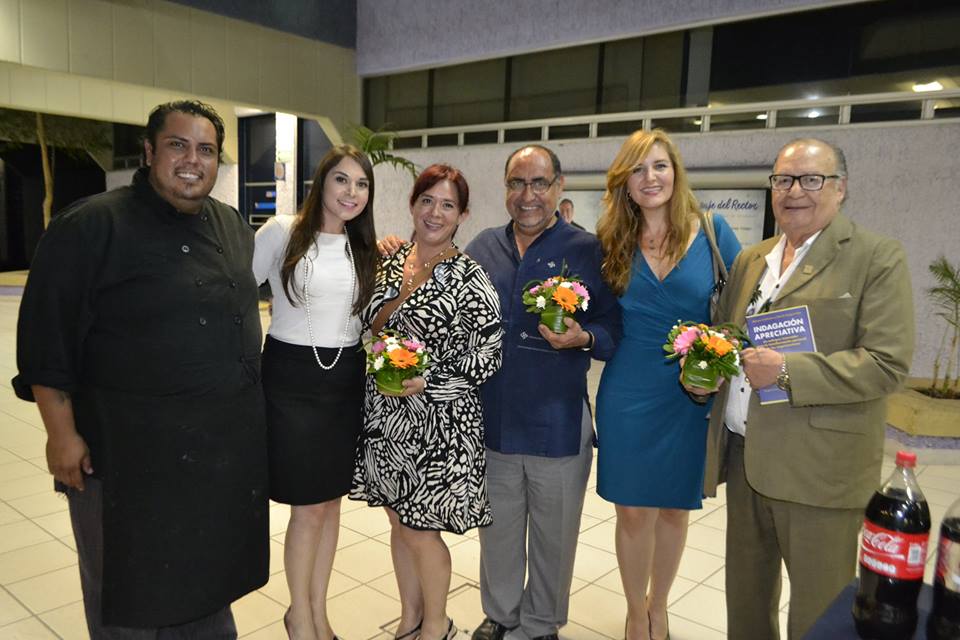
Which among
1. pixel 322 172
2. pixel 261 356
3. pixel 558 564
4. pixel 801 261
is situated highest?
pixel 322 172

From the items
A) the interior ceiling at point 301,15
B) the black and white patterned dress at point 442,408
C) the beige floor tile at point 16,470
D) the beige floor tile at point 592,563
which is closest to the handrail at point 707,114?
the interior ceiling at point 301,15

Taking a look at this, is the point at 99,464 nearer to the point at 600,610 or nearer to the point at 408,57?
the point at 600,610

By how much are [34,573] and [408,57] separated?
936 cm

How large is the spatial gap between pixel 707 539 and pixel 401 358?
272 centimetres

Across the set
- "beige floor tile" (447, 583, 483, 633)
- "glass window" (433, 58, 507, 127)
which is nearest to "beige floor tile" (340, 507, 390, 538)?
"beige floor tile" (447, 583, 483, 633)

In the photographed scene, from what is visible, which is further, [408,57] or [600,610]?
[408,57]

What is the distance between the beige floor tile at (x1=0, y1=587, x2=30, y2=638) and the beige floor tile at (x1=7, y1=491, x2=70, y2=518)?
3.58 ft

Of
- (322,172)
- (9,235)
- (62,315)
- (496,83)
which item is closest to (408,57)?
(496,83)

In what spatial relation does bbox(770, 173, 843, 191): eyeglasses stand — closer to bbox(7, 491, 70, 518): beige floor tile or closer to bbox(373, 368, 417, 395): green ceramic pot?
bbox(373, 368, 417, 395): green ceramic pot

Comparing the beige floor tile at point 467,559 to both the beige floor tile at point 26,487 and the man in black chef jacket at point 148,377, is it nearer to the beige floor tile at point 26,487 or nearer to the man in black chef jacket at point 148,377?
the man in black chef jacket at point 148,377

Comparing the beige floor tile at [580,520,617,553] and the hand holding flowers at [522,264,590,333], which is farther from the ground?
the hand holding flowers at [522,264,590,333]

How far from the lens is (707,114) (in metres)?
8.30

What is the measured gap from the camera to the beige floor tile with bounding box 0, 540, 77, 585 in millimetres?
3412

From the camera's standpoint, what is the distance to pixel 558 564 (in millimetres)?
2719
